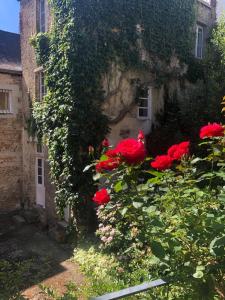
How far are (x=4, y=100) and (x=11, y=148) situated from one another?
2.04m

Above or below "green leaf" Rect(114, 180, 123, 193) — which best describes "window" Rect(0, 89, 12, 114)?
above

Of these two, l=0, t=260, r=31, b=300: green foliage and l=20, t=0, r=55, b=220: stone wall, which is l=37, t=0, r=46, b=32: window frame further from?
l=0, t=260, r=31, b=300: green foliage

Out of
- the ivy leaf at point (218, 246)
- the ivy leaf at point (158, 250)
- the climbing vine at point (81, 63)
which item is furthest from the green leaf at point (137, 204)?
the climbing vine at point (81, 63)

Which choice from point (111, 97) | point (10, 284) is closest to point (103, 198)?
point (10, 284)

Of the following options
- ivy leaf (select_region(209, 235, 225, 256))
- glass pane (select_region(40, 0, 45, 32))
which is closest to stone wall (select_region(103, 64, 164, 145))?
glass pane (select_region(40, 0, 45, 32))

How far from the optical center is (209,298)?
95.1 inches

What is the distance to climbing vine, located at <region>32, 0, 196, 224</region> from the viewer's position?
9.36m

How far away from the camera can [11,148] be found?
13.4 m

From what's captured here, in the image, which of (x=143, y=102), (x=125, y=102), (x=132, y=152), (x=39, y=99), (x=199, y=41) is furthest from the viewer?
(x=199, y=41)

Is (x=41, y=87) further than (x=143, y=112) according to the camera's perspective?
Yes

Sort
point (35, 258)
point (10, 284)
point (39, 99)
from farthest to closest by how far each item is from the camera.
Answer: point (39, 99)
point (35, 258)
point (10, 284)

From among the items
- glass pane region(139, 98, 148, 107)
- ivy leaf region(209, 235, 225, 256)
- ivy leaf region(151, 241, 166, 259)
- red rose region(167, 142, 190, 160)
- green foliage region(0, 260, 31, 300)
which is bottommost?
green foliage region(0, 260, 31, 300)

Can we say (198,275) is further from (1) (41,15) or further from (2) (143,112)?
(1) (41,15)

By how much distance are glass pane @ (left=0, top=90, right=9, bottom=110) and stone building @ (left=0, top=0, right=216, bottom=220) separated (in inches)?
11.5
